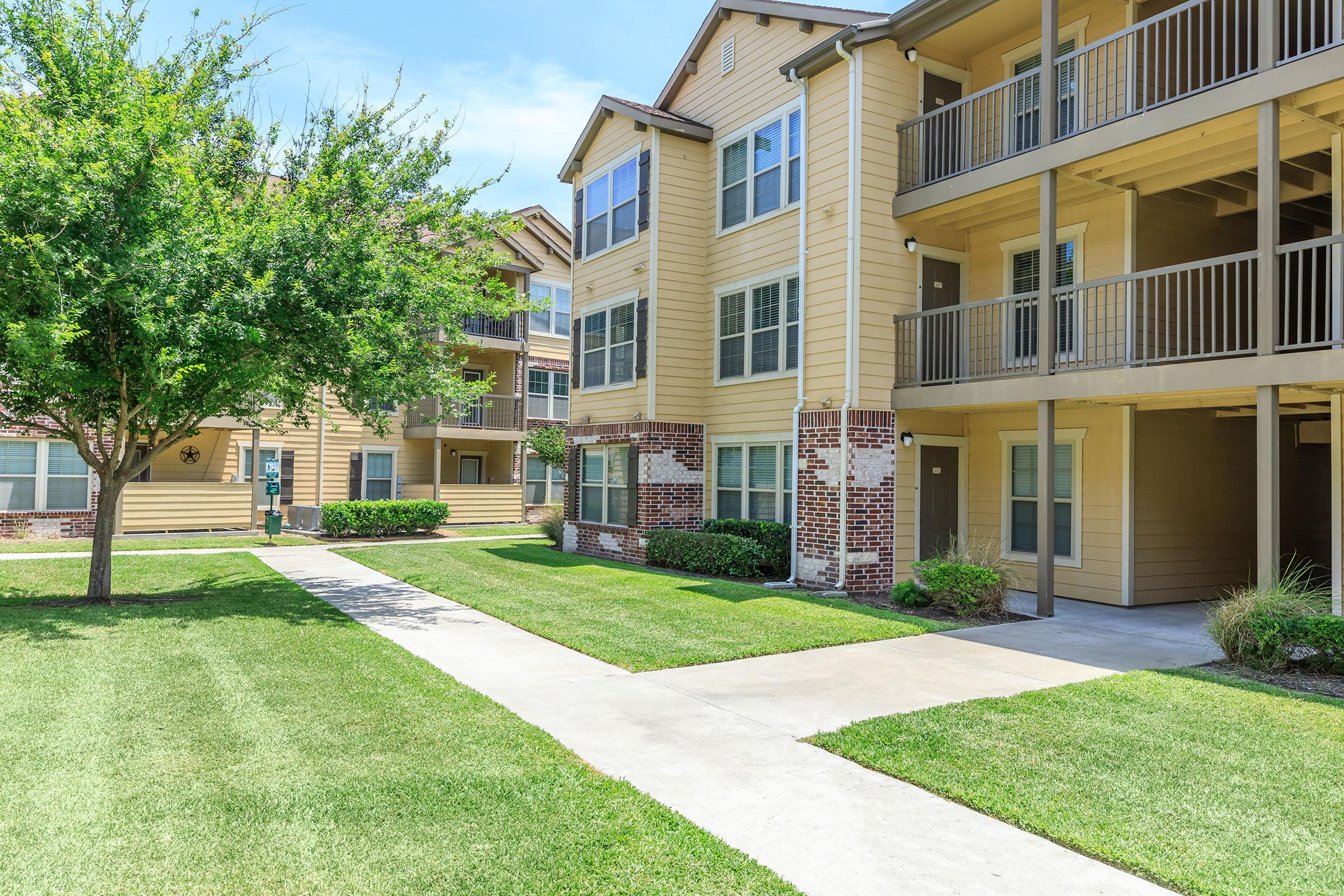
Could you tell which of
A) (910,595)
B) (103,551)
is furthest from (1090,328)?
(103,551)

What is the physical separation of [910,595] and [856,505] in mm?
1752

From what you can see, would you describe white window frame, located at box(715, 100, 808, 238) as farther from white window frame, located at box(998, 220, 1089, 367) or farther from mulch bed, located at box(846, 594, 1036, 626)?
mulch bed, located at box(846, 594, 1036, 626)

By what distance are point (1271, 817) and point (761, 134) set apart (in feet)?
42.4

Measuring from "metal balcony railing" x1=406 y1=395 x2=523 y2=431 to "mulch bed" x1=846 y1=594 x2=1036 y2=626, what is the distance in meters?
16.0

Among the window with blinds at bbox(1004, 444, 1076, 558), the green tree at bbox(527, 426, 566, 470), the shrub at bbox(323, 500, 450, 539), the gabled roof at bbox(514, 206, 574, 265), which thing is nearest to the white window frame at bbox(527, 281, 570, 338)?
the gabled roof at bbox(514, 206, 574, 265)

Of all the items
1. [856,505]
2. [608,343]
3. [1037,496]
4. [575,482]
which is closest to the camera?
[1037,496]

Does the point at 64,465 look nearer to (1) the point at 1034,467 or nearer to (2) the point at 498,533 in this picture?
(2) the point at 498,533

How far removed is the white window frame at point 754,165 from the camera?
13.8 m

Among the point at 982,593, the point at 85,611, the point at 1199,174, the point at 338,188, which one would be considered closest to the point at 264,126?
the point at 338,188

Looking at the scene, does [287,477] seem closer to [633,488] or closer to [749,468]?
[633,488]

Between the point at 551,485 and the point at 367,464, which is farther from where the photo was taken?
the point at 551,485

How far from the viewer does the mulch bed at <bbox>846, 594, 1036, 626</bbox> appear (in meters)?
10.0

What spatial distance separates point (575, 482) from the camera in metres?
18.3

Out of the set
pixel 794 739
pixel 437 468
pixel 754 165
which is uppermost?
pixel 754 165
